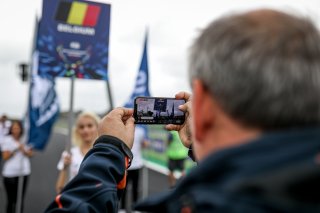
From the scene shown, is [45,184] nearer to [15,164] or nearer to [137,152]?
[15,164]

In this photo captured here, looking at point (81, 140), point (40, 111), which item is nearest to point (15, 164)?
point (40, 111)

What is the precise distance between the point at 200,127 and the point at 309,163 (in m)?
0.22

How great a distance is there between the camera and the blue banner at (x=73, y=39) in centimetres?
470

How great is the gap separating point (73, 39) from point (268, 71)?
4300 mm

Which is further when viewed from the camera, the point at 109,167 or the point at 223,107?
the point at 109,167

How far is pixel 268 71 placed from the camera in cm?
69

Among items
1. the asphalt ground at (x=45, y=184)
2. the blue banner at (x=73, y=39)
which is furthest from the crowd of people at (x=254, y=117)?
the asphalt ground at (x=45, y=184)

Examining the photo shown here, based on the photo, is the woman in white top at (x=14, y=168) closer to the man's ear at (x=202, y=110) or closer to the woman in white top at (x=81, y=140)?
the woman in white top at (x=81, y=140)

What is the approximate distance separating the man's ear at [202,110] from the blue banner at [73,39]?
4089 millimetres

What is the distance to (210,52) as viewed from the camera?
0.76 m

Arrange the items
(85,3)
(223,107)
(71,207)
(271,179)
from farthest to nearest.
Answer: (85,3) < (71,207) < (223,107) < (271,179)

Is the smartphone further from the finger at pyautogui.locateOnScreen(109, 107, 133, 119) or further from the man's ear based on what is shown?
the man's ear

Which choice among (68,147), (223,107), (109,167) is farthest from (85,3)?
(223,107)

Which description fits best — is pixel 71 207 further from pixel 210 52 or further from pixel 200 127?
pixel 210 52
